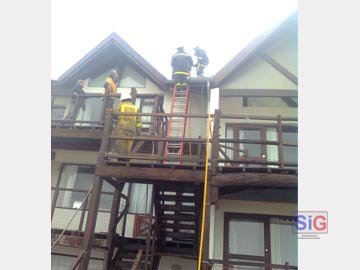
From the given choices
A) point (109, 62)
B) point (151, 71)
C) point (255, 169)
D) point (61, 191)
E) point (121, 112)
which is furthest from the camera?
point (109, 62)

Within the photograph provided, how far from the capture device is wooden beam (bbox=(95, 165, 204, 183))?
21.9 ft

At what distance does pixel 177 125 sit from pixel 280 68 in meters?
3.64

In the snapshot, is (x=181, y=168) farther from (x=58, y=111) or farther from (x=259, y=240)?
(x=58, y=111)

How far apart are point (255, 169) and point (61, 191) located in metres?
6.08

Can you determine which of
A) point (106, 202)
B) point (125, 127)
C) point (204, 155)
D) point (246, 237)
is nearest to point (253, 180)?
point (204, 155)

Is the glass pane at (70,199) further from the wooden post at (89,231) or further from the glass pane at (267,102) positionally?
the glass pane at (267,102)

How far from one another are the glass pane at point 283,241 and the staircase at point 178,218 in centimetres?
197

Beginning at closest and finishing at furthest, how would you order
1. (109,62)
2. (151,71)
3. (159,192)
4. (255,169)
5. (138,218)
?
(255,169)
(159,192)
(138,218)
(151,71)
(109,62)

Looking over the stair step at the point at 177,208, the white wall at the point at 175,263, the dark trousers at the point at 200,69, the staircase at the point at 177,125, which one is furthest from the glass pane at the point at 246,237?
the dark trousers at the point at 200,69
